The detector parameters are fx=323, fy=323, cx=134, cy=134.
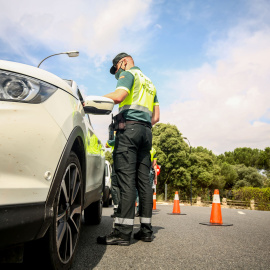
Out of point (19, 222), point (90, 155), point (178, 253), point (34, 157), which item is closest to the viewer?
point (19, 222)

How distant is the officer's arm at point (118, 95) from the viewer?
11.1ft

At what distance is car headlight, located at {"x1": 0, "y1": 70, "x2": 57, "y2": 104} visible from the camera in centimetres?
168

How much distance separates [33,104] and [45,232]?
71cm

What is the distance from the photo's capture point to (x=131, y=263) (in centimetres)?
250

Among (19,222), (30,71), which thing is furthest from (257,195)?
(19,222)

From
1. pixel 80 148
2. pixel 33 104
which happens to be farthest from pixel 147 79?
pixel 33 104

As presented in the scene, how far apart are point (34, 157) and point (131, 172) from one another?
5.94 feet

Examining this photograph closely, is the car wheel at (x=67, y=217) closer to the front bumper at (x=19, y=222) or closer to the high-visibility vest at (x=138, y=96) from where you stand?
the front bumper at (x=19, y=222)

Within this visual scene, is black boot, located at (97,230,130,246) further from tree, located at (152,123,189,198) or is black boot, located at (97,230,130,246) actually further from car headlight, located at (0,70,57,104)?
tree, located at (152,123,189,198)

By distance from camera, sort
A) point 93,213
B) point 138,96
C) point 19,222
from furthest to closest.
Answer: point 93,213 < point 138,96 < point 19,222

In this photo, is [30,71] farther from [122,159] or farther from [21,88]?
[122,159]

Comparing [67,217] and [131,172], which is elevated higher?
[131,172]

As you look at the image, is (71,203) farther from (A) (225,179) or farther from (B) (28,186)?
(A) (225,179)

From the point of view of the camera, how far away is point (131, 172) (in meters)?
3.41
